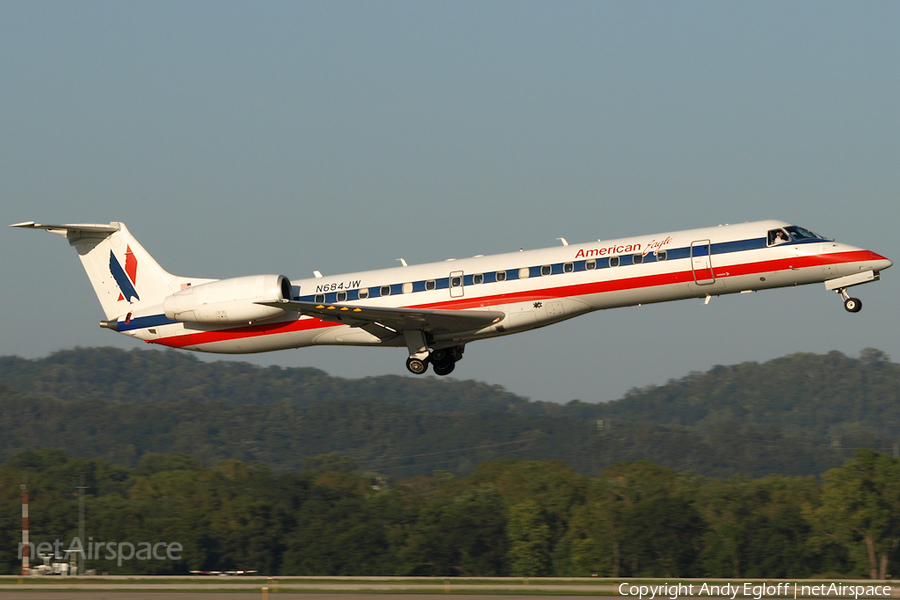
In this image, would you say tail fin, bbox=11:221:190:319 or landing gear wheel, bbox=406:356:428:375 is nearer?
landing gear wheel, bbox=406:356:428:375

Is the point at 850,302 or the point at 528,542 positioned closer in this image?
the point at 850,302

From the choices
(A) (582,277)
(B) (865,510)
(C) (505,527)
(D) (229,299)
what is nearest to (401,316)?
(A) (582,277)

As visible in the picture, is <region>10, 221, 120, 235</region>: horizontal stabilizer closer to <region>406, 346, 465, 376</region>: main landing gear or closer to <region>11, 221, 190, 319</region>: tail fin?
<region>11, 221, 190, 319</region>: tail fin

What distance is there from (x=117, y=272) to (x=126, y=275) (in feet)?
1.02

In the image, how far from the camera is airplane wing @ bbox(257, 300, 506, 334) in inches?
1122

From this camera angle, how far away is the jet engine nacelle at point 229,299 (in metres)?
30.3

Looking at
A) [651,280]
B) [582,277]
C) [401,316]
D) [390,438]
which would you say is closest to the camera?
[651,280]

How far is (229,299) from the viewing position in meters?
30.8

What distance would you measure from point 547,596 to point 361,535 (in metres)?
44.5

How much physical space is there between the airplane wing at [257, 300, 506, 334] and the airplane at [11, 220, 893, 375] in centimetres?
4

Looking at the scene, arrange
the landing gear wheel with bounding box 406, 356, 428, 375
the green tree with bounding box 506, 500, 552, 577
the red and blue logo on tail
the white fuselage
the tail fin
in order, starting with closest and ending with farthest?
the white fuselage, the landing gear wheel with bounding box 406, 356, 428, 375, the tail fin, the red and blue logo on tail, the green tree with bounding box 506, 500, 552, 577

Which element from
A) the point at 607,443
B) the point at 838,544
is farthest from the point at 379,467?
the point at 838,544

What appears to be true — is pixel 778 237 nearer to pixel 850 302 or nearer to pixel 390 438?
pixel 850 302

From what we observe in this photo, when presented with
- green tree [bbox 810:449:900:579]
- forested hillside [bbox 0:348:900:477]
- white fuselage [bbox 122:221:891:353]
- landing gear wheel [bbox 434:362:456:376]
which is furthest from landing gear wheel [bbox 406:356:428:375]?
forested hillside [bbox 0:348:900:477]
